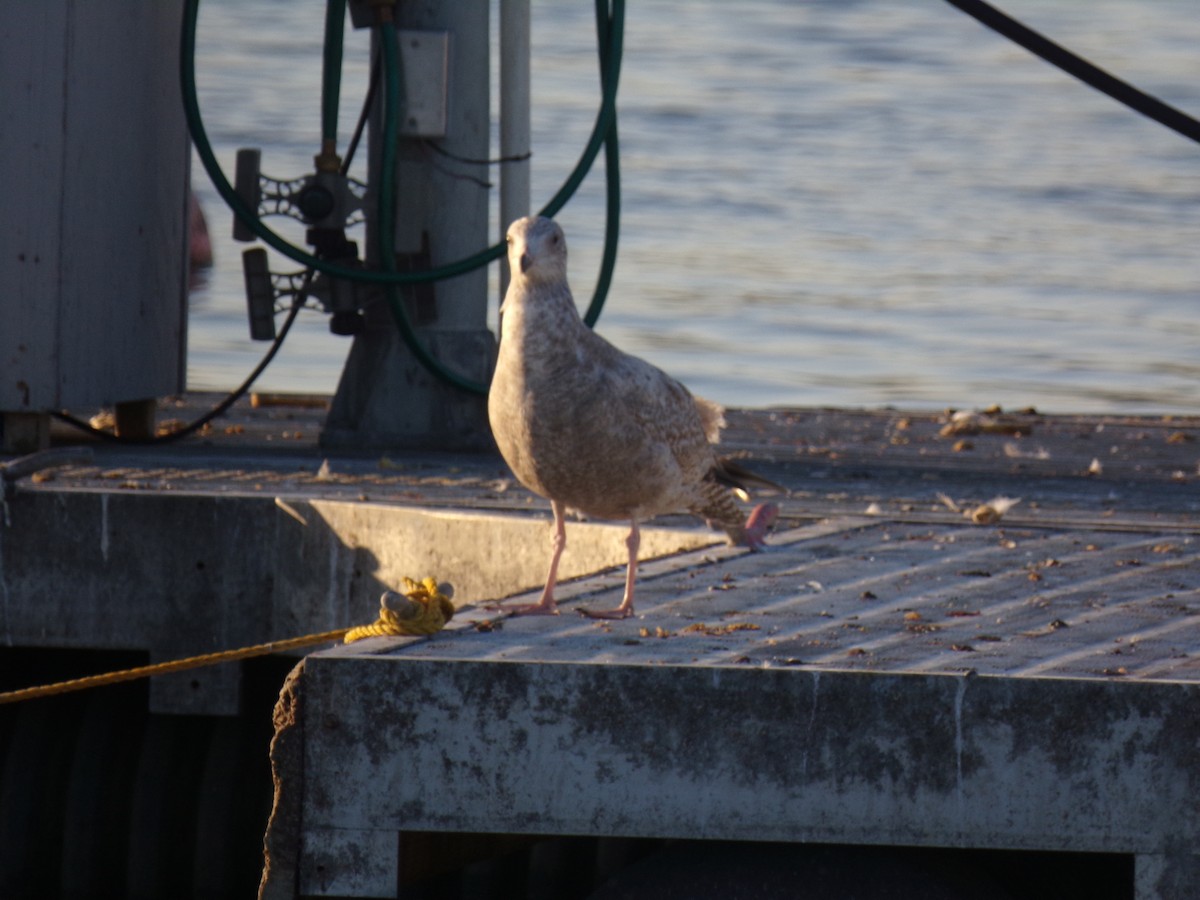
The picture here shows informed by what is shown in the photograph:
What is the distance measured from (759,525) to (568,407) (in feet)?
3.73

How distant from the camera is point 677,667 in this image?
4039 millimetres

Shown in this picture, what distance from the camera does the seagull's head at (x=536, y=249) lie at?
4699mm

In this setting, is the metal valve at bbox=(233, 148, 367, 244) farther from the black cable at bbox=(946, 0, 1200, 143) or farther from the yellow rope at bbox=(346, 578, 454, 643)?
the yellow rope at bbox=(346, 578, 454, 643)

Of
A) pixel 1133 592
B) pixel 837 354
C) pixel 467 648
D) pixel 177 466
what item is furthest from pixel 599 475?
pixel 837 354

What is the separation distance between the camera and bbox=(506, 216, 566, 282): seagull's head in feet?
15.4

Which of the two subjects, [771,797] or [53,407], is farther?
[53,407]

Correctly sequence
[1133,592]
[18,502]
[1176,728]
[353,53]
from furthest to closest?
[353,53] < [18,502] < [1133,592] < [1176,728]

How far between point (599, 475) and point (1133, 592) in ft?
4.46

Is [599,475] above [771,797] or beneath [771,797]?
above

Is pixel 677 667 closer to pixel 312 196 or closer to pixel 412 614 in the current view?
pixel 412 614

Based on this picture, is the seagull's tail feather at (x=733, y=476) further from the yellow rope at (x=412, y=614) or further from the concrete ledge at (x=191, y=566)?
the yellow rope at (x=412, y=614)

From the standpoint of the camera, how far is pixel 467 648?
430cm

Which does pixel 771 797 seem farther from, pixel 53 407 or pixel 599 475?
pixel 53 407

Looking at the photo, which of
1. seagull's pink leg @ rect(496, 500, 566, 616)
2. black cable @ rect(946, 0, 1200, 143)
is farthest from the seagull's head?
black cable @ rect(946, 0, 1200, 143)
